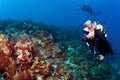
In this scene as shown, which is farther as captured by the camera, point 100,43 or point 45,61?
point 45,61

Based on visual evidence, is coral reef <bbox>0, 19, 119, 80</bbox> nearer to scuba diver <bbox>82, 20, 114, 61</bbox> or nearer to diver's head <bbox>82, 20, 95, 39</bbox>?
scuba diver <bbox>82, 20, 114, 61</bbox>

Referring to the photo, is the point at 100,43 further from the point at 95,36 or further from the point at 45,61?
the point at 45,61

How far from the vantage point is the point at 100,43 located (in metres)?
6.15

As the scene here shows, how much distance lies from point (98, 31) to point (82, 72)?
1.93 metres

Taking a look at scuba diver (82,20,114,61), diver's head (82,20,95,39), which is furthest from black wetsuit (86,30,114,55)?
diver's head (82,20,95,39)

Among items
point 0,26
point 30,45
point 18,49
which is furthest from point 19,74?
point 0,26

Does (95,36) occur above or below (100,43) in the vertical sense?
above

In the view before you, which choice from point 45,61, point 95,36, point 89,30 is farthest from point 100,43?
point 45,61

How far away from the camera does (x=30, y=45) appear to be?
699cm

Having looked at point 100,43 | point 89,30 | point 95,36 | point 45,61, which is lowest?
point 45,61

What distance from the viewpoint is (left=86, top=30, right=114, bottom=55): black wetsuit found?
6.07 metres

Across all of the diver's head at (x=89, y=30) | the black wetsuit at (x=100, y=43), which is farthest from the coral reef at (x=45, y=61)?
the diver's head at (x=89, y=30)

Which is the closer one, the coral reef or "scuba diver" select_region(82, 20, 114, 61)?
the coral reef

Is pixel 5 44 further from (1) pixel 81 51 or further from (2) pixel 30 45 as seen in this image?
(1) pixel 81 51
